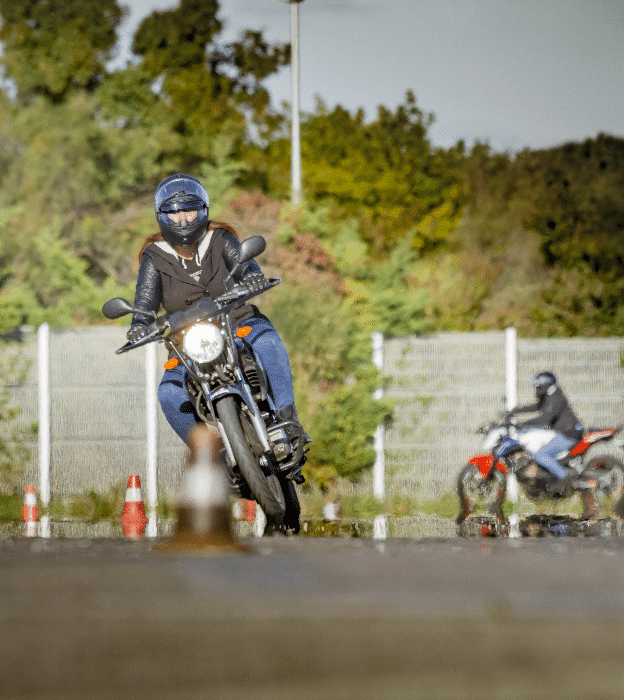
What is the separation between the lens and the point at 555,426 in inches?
517

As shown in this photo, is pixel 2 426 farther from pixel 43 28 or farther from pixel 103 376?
pixel 43 28

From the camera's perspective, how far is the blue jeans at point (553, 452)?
508 inches

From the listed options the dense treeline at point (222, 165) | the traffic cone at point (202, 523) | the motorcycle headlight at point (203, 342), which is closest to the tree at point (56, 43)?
the dense treeline at point (222, 165)

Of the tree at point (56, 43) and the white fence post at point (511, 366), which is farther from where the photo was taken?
the tree at point (56, 43)

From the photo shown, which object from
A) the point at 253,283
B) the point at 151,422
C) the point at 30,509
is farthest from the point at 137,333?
the point at 151,422

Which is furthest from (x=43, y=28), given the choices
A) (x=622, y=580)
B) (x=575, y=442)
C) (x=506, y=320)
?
(x=622, y=580)

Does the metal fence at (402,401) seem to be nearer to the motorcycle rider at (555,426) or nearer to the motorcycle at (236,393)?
the motorcycle rider at (555,426)

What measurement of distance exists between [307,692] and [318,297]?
12663 millimetres

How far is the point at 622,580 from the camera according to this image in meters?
4.00

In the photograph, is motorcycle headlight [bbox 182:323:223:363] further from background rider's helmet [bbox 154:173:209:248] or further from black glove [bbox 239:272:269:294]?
background rider's helmet [bbox 154:173:209:248]

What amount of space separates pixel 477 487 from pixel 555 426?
1.12m

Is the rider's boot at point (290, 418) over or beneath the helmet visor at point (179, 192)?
beneath

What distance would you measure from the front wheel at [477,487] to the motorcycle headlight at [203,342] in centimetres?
675

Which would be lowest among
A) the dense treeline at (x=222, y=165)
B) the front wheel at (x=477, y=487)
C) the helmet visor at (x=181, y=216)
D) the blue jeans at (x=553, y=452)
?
the front wheel at (x=477, y=487)
